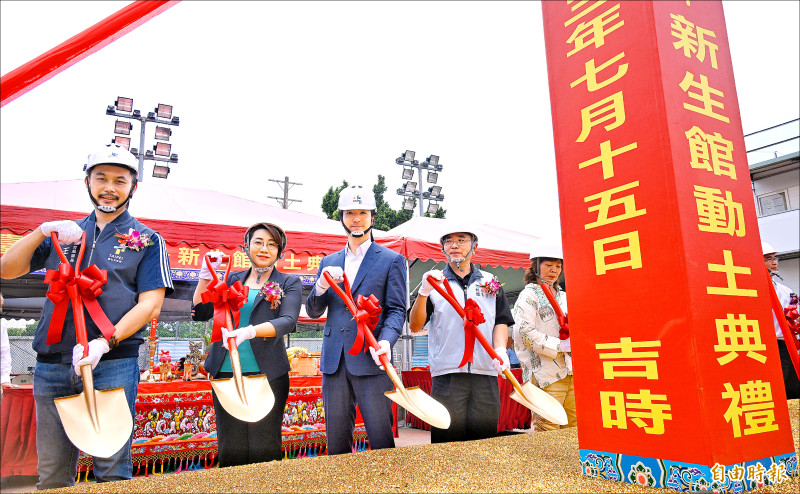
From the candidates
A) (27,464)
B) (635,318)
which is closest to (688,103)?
(635,318)

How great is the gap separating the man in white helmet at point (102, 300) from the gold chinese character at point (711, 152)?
6.52 ft

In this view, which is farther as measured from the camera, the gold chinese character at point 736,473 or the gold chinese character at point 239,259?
the gold chinese character at point 239,259

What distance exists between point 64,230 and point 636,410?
2020 millimetres

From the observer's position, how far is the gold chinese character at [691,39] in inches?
63.2

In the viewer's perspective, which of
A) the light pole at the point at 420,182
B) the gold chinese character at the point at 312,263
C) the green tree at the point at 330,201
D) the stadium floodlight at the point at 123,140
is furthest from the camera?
the green tree at the point at 330,201

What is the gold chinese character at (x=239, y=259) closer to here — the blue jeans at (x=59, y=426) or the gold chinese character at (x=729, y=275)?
the blue jeans at (x=59, y=426)

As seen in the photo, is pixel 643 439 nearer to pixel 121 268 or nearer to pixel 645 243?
pixel 645 243

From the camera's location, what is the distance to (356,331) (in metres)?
2.05

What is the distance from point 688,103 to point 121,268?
2.14 metres

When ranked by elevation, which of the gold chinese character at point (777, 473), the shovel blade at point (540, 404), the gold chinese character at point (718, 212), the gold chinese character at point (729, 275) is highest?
the gold chinese character at point (718, 212)

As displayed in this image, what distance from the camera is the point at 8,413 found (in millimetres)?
2826

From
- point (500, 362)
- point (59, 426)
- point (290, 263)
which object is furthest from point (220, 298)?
point (290, 263)

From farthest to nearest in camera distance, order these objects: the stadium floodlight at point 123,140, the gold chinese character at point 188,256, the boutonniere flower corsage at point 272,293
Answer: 1. the stadium floodlight at point 123,140
2. the gold chinese character at point 188,256
3. the boutonniere flower corsage at point 272,293

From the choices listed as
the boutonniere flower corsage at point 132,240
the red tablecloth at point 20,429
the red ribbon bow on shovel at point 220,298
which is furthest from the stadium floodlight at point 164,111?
the red ribbon bow on shovel at point 220,298
